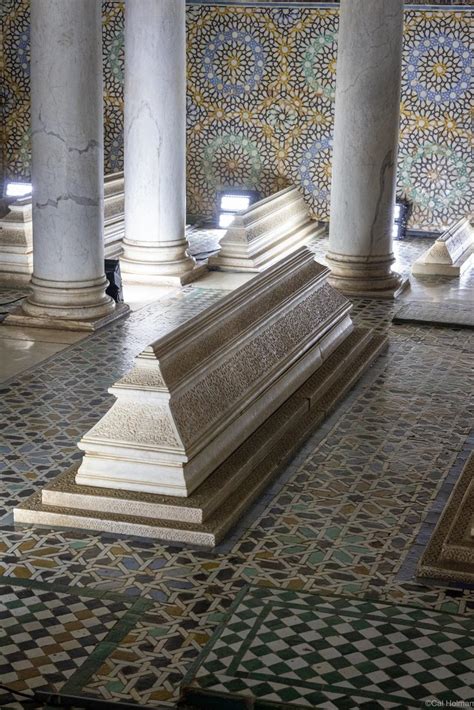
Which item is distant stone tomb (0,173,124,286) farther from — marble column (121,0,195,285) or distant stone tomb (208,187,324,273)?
distant stone tomb (208,187,324,273)

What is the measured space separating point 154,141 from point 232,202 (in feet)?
11.3

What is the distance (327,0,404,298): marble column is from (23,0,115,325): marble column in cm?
219

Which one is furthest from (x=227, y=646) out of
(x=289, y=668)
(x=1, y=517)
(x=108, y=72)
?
(x=108, y=72)

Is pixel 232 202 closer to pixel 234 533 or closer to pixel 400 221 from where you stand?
pixel 400 221

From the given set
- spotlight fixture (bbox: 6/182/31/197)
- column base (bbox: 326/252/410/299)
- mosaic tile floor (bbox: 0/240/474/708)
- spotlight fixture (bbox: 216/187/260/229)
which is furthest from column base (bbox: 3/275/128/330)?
spotlight fixture (bbox: 6/182/31/197)

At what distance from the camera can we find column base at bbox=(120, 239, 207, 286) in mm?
9977

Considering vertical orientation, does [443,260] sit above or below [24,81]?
below

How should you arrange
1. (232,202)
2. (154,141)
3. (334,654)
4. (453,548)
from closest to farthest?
(334,654)
(453,548)
(154,141)
(232,202)

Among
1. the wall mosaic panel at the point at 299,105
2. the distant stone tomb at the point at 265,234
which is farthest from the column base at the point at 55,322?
the wall mosaic panel at the point at 299,105

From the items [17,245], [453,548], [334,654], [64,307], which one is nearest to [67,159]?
[64,307]

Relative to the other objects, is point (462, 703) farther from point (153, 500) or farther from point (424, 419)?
point (424, 419)

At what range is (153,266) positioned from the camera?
393 inches

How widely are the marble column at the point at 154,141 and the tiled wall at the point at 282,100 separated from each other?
327 cm

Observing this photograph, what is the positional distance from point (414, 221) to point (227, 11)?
2908 mm
